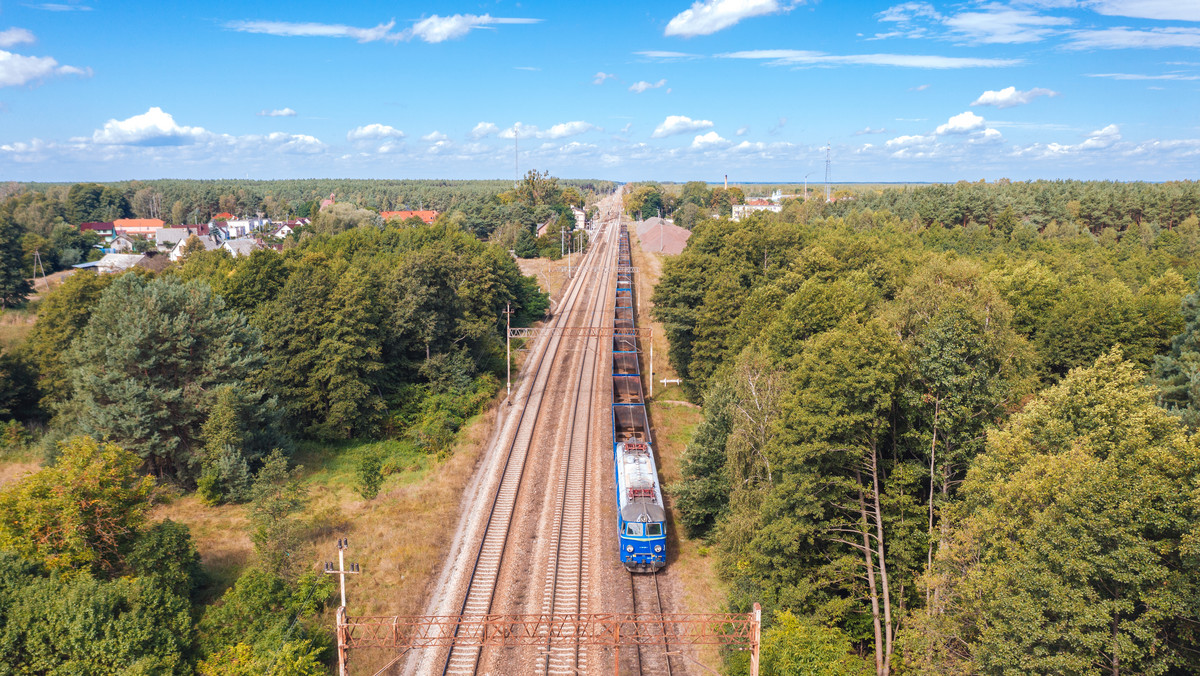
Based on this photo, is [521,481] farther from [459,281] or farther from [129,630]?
[459,281]

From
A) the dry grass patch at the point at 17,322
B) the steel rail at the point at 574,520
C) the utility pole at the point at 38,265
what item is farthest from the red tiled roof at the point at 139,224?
the steel rail at the point at 574,520

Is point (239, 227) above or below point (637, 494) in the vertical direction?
above

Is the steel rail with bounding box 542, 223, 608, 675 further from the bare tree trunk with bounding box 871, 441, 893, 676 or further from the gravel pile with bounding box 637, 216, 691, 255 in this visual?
the gravel pile with bounding box 637, 216, 691, 255

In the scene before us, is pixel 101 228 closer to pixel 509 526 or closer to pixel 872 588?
pixel 509 526

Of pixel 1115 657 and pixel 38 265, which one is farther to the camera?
pixel 38 265

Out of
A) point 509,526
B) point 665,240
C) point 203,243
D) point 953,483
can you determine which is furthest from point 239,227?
point 953,483
